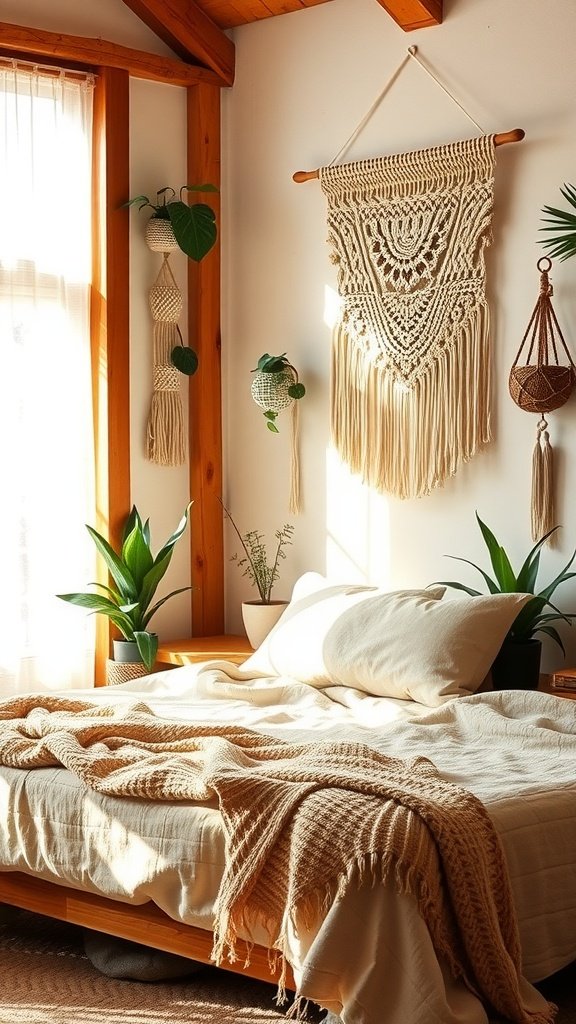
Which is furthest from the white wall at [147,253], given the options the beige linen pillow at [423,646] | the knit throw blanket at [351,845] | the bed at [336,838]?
the knit throw blanket at [351,845]

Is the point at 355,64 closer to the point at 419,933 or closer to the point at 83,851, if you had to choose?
the point at 83,851

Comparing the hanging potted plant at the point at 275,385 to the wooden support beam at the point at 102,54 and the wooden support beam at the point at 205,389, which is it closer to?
the wooden support beam at the point at 205,389

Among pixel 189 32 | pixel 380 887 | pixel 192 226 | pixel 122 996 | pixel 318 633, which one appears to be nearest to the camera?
pixel 380 887

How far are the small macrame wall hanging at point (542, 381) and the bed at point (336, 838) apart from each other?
16.1 inches

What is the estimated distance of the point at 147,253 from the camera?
468cm

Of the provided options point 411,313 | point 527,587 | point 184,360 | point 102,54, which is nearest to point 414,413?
point 411,313

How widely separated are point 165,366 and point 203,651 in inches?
41.2

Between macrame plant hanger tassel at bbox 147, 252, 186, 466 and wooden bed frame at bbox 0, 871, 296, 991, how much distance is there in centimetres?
201

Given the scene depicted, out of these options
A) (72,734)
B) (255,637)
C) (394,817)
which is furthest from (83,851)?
(255,637)

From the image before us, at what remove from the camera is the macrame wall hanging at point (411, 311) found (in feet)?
13.4

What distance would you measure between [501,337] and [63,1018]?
2.40 metres

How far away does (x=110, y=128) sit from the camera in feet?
14.8

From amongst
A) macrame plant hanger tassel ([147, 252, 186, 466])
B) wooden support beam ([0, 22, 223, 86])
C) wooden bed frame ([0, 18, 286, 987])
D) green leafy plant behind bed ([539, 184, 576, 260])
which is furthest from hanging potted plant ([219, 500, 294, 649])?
wooden support beam ([0, 22, 223, 86])

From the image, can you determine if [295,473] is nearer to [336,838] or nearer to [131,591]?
[131,591]
